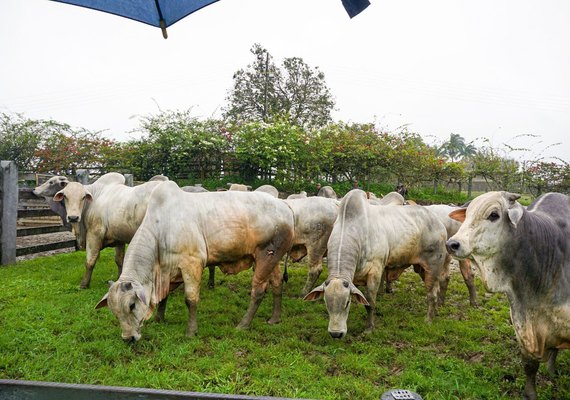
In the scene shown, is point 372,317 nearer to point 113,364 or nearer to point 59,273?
point 113,364

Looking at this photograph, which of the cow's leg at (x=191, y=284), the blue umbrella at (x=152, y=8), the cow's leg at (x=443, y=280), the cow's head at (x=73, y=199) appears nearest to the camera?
the blue umbrella at (x=152, y=8)

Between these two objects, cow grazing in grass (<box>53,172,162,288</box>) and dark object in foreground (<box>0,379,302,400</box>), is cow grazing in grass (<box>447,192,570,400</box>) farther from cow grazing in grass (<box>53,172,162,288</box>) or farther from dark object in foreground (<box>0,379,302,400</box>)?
cow grazing in grass (<box>53,172,162,288</box>)

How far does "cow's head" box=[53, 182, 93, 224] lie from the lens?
6.37 m

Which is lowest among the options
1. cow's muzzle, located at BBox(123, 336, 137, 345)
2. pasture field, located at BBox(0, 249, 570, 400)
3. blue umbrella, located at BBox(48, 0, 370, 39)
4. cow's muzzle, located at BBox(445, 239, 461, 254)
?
pasture field, located at BBox(0, 249, 570, 400)

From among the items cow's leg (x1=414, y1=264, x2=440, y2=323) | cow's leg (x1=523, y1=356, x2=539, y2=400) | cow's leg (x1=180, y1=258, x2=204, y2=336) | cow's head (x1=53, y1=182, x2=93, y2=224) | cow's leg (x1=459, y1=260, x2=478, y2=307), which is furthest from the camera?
cow's head (x1=53, y1=182, x2=93, y2=224)

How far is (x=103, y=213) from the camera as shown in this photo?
655cm

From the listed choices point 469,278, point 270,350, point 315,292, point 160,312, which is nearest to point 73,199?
point 160,312

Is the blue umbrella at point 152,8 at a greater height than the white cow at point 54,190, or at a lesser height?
greater

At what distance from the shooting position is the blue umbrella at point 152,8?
9.29 ft

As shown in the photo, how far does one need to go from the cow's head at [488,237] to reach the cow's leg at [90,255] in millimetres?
5394

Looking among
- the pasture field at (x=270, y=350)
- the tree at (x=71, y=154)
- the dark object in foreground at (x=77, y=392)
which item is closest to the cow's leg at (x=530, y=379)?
the pasture field at (x=270, y=350)

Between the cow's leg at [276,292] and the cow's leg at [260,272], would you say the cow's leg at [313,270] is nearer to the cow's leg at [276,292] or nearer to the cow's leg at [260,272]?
the cow's leg at [276,292]

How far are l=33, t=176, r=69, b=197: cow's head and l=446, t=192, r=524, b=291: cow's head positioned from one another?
6.64m

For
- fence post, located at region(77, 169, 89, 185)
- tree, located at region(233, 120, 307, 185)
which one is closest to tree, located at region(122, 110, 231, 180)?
tree, located at region(233, 120, 307, 185)
